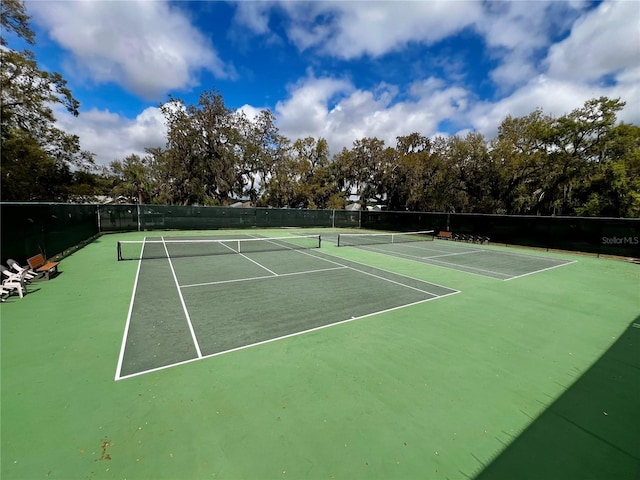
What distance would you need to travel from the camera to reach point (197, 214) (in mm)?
24672

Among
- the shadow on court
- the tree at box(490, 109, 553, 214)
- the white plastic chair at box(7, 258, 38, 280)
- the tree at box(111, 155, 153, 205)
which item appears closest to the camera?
the shadow on court

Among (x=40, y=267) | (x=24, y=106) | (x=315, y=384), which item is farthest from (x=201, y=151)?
(x=315, y=384)

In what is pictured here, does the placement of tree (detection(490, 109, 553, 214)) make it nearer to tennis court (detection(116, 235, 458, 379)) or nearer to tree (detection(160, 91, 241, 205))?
tennis court (detection(116, 235, 458, 379))

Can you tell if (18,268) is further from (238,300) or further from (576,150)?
(576,150)

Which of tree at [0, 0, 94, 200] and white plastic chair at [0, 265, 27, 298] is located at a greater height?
tree at [0, 0, 94, 200]

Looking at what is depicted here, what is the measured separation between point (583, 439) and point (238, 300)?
6.25 metres

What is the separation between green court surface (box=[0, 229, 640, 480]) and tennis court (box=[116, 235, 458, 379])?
6cm

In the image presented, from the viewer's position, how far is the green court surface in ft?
8.85

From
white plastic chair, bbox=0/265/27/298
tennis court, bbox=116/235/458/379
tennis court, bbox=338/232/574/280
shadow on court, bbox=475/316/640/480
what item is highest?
white plastic chair, bbox=0/265/27/298

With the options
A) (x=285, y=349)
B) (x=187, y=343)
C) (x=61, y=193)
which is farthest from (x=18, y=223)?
(x=61, y=193)

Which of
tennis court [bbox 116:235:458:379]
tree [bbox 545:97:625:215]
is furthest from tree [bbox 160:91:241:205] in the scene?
tree [bbox 545:97:625:215]

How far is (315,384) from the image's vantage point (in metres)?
3.80

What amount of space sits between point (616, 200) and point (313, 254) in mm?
23580

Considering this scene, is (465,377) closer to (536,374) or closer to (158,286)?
(536,374)
